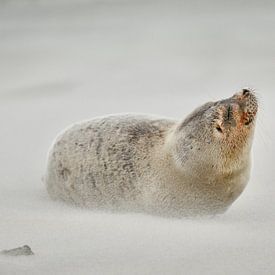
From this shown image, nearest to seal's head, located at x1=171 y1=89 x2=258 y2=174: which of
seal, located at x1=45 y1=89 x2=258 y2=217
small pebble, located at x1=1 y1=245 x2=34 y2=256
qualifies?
seal, located at x1=45 y1=89 x2=258 y2=217

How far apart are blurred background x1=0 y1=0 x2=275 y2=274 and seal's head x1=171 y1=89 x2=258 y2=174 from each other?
34cm

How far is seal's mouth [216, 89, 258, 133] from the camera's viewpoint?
429cm

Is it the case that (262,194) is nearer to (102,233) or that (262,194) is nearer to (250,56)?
(102,233)

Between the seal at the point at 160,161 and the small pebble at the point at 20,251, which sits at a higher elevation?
the seal at the point at 160,161

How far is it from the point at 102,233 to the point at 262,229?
2.69 feet

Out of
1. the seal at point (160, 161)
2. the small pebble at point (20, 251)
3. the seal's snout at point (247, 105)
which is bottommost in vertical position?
the small pebble at point (20, 251)

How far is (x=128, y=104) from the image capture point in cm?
766

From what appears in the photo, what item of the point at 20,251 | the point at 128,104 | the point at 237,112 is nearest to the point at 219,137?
the point at 237,112

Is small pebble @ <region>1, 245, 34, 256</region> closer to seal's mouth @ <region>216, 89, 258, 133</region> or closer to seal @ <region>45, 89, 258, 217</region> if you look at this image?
seal @ <region>45, 89, 258, 217</region>

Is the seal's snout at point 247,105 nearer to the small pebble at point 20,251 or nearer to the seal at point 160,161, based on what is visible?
the seal at point 160,161

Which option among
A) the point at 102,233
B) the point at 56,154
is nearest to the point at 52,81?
the point at 56,154

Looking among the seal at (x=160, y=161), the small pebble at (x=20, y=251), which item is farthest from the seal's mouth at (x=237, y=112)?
the small pebble at (x=20, y=251)

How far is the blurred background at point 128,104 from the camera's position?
3395 mm

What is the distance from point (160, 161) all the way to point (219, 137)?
0.42 metres
